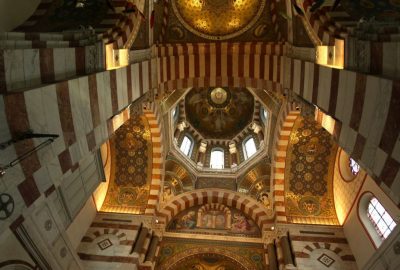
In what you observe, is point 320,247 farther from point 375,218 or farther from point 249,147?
point 249,147

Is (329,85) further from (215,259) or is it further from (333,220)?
(215,259)

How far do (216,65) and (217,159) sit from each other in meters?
6.87

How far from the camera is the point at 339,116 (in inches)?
215

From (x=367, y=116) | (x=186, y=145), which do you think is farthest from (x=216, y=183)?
(x=367, y=116)

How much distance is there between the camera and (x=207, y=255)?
1166cm

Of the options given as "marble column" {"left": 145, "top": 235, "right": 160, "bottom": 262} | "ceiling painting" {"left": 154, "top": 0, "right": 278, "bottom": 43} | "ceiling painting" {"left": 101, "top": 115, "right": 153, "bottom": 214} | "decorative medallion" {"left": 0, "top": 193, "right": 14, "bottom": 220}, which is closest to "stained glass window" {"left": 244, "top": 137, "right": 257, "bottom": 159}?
"ceiling painting" {"left": 101, "top": 115, "right": 153, "bottom": 214}

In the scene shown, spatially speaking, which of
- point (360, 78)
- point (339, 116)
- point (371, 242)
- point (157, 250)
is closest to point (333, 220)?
point (371, 242)

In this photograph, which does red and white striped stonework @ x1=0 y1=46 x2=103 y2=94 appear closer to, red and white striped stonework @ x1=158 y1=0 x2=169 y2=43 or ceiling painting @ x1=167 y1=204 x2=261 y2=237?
red and white striped stonework @ x1=158 y1=0 x2=169 y2=43

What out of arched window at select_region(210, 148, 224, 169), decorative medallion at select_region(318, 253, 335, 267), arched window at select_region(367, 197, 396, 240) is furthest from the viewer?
arched window at select_region(210, 148, 224, 169)

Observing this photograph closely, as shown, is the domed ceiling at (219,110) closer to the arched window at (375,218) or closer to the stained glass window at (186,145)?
the stained glass window at (186,145)

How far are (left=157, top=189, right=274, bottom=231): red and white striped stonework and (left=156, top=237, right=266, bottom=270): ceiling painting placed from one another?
0.90 metres

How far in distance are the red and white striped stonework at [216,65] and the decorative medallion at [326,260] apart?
5.29 meters

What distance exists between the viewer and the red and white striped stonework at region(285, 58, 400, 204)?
409 cm

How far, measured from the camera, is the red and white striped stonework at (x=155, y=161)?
11.8m
